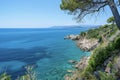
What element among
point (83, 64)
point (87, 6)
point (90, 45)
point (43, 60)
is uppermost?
point (87, 6)

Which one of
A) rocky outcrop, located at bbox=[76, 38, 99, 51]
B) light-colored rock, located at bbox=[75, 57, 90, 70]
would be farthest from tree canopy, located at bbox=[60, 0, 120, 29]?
rocky outcrop, located at bbox=[76, 38, 99, 51]

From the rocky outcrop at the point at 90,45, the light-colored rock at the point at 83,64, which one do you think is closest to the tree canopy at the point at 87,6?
the light-colored rock at the point at 83,64

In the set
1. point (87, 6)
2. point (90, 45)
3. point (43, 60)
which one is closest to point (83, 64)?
point (87, 6)

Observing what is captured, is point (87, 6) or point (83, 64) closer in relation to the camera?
point (87, 6)

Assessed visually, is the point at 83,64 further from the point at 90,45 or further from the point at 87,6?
the point at 90,45

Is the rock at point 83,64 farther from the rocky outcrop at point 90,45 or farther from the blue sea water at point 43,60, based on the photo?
the rocky outcrop at point 90,45

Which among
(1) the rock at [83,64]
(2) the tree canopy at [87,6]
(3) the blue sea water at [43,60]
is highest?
(2) the tree canopy at [87,6]

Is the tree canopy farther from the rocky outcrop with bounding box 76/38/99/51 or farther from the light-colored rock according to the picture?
the rocky outcrop with bounding box 76/38/99/51

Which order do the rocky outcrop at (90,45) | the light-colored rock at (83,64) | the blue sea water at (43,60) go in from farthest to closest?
the rocky outcrop at (90,45) < the blue sea water at (43,60) < the light-colored rock at (83,64)

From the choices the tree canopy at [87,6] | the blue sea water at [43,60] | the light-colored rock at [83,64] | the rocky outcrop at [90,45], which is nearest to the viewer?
the tree canopy at [87,6]

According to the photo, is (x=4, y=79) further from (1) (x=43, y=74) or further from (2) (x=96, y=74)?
(1) (x=43, y=74)

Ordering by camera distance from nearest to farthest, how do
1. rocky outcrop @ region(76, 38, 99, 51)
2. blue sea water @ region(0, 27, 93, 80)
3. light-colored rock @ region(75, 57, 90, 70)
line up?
light-colored rock @ region(75, 57, 90, 70) < blue sea water @ region(0, 27, 93, 80) < rocky outcrop @ region(76, 38, 99, 51)

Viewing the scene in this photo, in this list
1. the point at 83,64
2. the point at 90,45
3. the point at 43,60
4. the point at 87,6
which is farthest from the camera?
the point at 90,45

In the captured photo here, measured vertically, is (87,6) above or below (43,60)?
above
